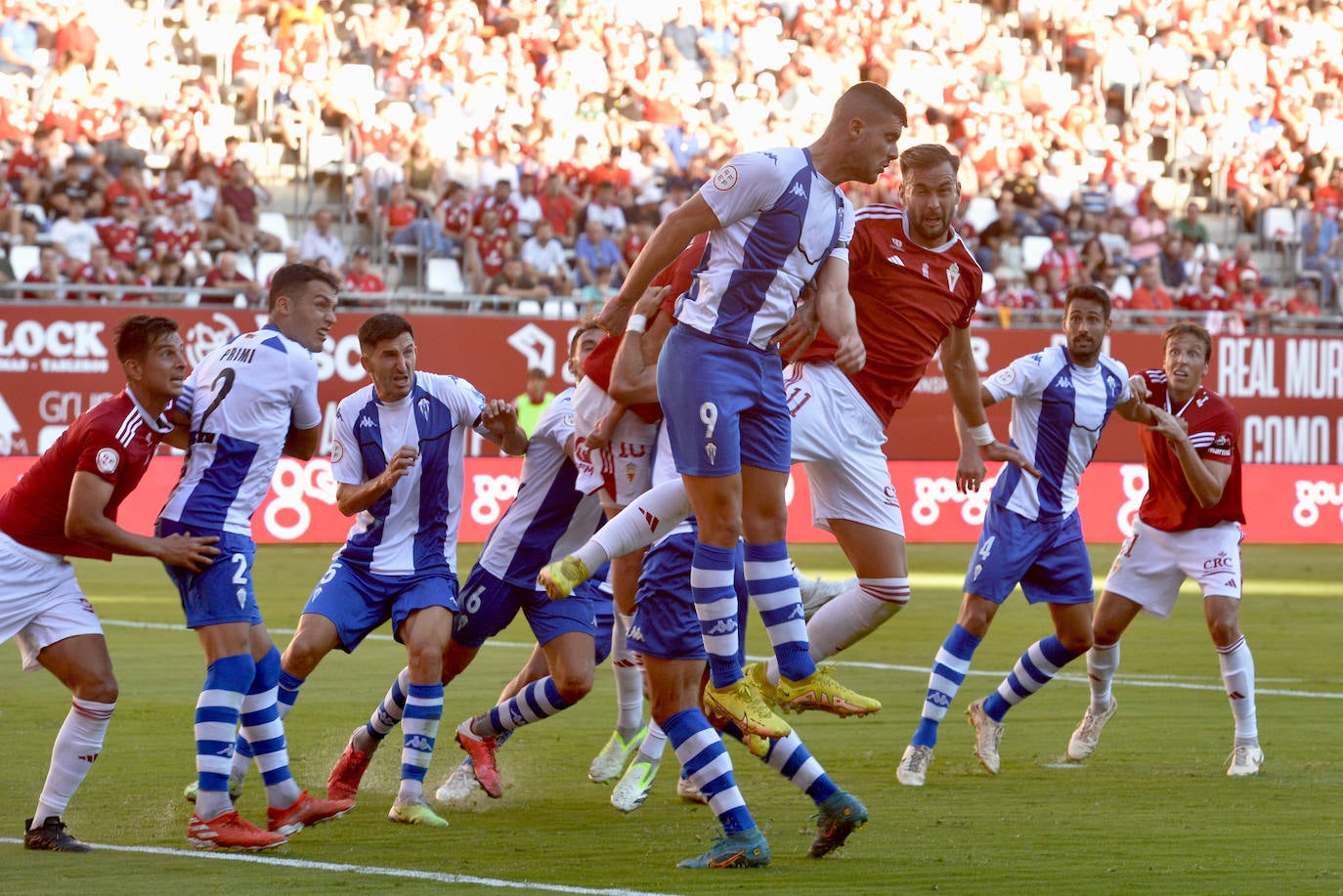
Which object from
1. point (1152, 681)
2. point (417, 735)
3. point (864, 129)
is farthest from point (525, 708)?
point (1152, 681)

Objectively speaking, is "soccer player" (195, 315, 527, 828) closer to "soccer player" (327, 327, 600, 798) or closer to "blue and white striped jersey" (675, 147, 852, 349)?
"soccer player" (327, 327, 600, 798)

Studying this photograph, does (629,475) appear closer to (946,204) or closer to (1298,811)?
(946,204)

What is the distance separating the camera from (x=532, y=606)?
8.45m

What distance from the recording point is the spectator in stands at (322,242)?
938 inches

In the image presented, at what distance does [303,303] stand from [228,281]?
52.5 feet

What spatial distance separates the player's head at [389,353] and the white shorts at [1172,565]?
4.02 metres

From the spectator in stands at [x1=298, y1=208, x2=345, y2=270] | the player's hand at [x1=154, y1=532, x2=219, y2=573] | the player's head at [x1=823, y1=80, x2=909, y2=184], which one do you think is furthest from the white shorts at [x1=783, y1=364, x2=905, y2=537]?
the spectator in stands at [x1=298, y1=208, x2=345, y2=270]

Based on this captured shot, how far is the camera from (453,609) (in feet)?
26.0

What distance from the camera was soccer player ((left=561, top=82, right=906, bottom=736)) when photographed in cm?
655

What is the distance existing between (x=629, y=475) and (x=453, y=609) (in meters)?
0.99

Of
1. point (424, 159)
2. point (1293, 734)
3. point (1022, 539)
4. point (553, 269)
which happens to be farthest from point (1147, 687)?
point (424, 159)

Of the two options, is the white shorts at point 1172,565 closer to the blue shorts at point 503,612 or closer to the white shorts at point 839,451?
the white shorts at point 839,451

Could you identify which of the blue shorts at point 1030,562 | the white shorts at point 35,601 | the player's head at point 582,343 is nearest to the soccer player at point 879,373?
the player's head at point 582,343

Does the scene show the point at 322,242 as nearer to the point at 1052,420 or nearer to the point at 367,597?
the point at 1052,420
